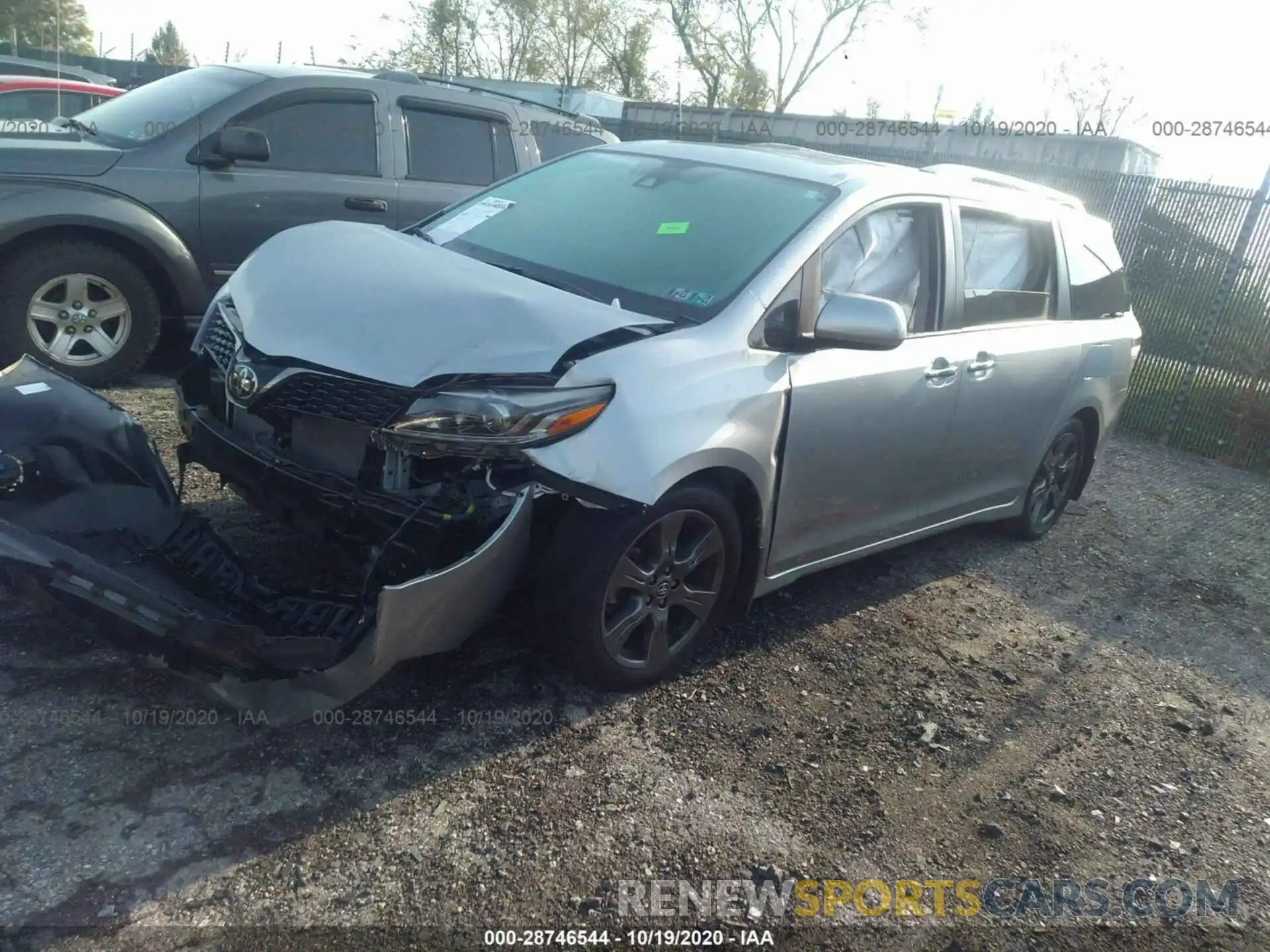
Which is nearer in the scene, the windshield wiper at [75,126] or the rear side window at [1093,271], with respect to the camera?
the rear side window at [1093,271]

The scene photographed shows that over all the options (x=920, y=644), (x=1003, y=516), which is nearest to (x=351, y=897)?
(x=920, y=644)

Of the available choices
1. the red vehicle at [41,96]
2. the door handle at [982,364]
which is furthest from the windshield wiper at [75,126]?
the door handle at [982,364]

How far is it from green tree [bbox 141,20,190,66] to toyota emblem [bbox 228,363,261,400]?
107 feet

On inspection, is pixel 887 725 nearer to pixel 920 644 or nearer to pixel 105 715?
pixel 920 644

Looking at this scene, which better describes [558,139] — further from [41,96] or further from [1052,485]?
[41,96]

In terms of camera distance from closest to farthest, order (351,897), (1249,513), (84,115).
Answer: (351,897) → (84,115) → (1249,513)

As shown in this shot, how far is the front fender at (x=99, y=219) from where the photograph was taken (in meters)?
5.31

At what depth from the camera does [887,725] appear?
3611 mm

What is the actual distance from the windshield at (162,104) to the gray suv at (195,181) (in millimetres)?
15

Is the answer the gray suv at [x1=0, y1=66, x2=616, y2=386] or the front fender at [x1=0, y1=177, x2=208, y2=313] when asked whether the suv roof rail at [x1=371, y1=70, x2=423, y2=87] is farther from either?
the front fender at [x1=0, y1=177, x2=208, y2=313]

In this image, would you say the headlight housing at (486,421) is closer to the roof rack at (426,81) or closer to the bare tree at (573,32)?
the roof rack at (426,81)

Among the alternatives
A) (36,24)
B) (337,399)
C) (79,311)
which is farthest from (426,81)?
(36,24)

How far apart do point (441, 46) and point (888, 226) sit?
124 feet

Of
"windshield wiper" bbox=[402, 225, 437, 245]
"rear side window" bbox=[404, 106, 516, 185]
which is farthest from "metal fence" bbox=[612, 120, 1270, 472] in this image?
"windshield wiper" bbox=[402, 225, 437, 245]
